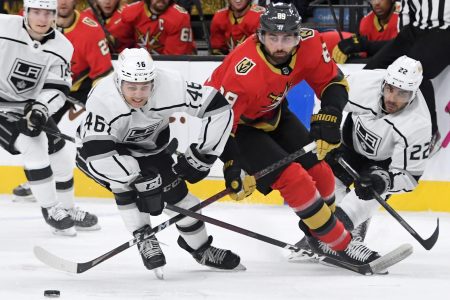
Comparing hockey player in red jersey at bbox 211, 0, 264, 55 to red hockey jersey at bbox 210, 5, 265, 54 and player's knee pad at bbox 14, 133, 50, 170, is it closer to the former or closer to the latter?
red hockey jersey at bbox 210, 5, 265, 54

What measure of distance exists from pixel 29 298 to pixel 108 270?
2.01 feet

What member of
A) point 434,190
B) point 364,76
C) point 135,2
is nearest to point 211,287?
point 364,76

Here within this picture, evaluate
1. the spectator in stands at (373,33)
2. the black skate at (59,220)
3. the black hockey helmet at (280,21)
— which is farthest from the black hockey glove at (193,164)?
the spectator in stands at (373,33)

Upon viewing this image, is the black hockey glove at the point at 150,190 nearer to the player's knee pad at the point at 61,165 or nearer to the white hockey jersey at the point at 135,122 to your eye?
the white hockey jersey at the point at 135,122

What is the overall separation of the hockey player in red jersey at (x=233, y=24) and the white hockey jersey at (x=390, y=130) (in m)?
1.67

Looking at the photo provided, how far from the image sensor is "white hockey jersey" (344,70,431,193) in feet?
15.1

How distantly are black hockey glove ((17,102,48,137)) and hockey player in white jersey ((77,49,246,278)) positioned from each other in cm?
68

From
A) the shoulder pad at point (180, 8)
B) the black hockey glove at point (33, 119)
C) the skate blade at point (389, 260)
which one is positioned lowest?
the shoulder pad at point (180, 8)

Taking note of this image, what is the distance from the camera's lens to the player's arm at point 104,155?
157 inches

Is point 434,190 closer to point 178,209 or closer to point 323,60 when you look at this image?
point 323,60

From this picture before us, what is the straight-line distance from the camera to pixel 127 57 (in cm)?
405

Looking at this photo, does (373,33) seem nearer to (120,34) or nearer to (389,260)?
(120,34)

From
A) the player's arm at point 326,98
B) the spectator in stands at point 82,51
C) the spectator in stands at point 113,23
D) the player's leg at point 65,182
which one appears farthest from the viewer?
the spectator in stands at point 113,23

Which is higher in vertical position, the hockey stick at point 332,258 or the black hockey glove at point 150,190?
the black hockey glove at point 150,190
